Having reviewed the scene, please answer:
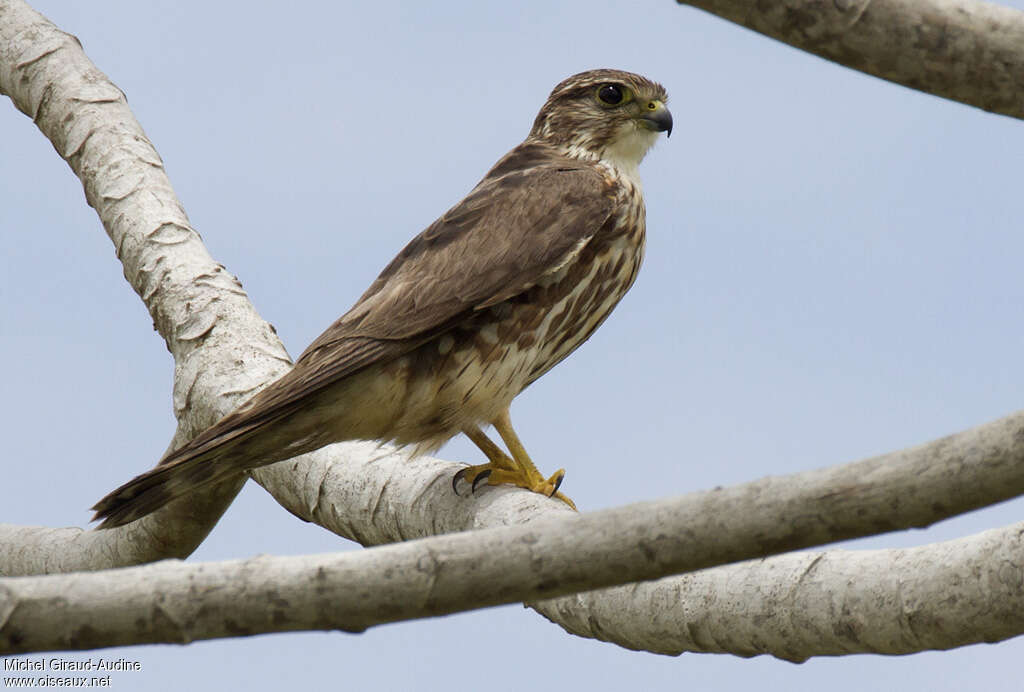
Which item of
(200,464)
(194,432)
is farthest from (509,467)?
(194,432)

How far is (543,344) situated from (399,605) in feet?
8.13

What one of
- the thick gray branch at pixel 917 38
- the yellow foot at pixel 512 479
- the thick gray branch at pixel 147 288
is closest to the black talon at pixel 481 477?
the yellow foot at pixel 512 479

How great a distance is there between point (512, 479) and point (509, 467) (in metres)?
0.14

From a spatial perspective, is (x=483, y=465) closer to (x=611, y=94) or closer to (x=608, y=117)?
(x=608, y=117)

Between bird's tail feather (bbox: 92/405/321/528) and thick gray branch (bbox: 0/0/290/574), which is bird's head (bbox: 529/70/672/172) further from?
bird's tail feather (bbox: 92/405/321/528)

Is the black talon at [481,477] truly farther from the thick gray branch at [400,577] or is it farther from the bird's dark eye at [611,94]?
the thick gray branch at [400,577]

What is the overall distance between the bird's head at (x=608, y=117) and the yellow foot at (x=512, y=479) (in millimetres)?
1357

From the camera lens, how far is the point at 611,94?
5.24 meters

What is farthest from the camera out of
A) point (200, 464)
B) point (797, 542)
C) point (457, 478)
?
point (457, 478)

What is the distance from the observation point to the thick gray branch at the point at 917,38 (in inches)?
84.1

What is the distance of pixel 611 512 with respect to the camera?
82.4 inches

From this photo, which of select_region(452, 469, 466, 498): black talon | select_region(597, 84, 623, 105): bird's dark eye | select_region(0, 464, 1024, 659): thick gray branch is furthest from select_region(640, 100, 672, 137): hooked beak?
select_region(0, 464, 1024, 659): thick gray branch

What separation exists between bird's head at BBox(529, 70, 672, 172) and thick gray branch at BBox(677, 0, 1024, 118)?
9.10 feet

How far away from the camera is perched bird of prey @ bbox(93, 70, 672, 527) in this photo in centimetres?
391
